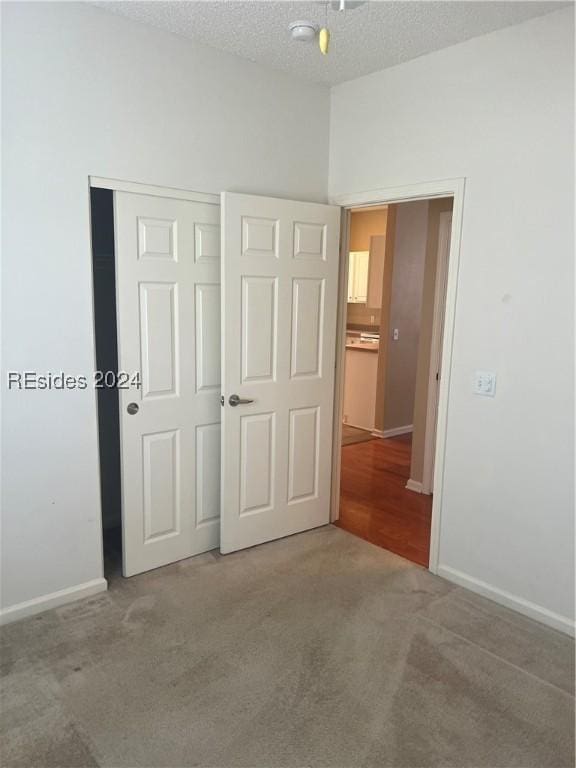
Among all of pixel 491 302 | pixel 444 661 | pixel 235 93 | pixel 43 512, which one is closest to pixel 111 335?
pixel 43 512

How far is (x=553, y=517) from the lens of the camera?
2.55m

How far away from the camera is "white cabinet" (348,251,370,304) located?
6.42 meters

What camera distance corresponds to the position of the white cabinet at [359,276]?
6.42 meters

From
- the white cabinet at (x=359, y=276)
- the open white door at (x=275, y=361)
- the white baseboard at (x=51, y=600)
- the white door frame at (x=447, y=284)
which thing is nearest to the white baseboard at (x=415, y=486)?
the open white door at (x=275, y=361)

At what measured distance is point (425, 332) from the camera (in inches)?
166

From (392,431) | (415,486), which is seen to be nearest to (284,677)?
(415,486)

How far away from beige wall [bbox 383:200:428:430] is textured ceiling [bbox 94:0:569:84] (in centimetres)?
275

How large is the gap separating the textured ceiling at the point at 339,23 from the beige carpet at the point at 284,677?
8.86 feet

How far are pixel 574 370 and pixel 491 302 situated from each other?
501 millimetres

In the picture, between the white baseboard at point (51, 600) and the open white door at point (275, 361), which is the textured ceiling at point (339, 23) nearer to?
the open white door at point (275, 361)

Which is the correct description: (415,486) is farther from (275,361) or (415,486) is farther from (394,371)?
(275,361)

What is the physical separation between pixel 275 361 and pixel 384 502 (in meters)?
1.58

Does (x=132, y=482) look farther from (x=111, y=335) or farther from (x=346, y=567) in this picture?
(x=346, y=567)

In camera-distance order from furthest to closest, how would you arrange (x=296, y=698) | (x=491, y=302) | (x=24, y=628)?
(x=491, y=302)
(x=24, y=628)
(x=296, y=698)
